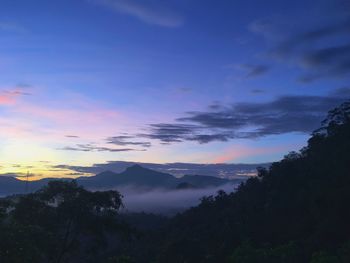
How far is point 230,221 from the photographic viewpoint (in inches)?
2457

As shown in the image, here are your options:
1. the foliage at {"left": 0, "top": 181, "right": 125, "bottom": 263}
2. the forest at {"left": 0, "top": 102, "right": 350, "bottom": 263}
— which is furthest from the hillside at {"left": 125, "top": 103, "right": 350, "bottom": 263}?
the foliage at {"left": 0, "top": 181, "right": 125, "bottom": 263}

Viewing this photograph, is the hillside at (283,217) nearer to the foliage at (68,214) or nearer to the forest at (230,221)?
the forest at (230,221)

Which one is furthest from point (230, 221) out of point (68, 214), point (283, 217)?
point (68, 214)

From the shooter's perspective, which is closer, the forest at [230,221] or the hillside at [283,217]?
the forest at [230,221]

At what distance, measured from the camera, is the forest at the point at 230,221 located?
21.9m

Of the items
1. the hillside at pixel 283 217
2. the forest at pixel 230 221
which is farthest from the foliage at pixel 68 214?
the hillside at pixel 283 217

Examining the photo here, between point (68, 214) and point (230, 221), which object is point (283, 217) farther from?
point (68, 214)

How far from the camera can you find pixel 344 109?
2830 inches

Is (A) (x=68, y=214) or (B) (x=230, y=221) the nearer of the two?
(A) (x=68, y=214)

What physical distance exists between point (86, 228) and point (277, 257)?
666 inches

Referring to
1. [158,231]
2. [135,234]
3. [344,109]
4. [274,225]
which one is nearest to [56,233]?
[135,234]

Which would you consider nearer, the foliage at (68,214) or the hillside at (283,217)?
the foliage at (68,214)

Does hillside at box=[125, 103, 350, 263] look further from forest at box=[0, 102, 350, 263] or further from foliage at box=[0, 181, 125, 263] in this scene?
foliage at box=[0, 181, 125, 263]

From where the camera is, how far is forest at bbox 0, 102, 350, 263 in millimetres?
21922
